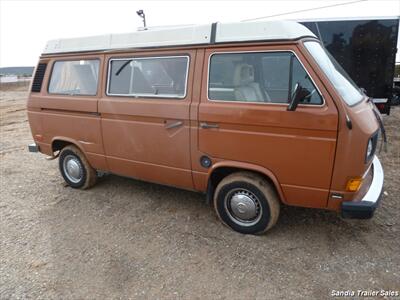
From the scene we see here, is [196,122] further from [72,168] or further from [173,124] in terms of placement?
[72,168]

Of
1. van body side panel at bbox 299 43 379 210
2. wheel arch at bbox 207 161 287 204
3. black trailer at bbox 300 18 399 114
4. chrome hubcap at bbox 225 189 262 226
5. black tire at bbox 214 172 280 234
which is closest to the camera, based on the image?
van body side panel at bbox 299 43 379 210

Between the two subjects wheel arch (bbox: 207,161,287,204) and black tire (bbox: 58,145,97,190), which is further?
black tire (bbox: 58,145,97,190)

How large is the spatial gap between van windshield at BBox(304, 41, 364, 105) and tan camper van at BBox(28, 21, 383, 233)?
0.06 feet

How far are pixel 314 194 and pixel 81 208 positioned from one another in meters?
3.14

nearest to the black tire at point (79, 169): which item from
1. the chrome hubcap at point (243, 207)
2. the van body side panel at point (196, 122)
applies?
the van body side panel at point (196, 122)

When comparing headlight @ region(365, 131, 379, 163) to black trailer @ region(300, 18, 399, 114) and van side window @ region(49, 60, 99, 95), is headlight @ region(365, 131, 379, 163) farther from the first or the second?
black trailer @ region(300, 18, 399, 114)

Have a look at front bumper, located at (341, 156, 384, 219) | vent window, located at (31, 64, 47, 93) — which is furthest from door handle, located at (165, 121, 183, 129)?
vent window, located at (31, 64, 47, 93)

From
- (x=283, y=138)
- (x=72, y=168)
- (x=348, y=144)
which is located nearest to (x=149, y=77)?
(x=283, y=138)

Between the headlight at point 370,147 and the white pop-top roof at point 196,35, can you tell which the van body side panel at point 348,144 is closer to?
the headlight at point 370,147

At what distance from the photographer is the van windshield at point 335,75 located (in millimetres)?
3207

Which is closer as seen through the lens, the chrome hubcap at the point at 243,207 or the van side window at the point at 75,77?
the chrome hubcap at the point at 243,207

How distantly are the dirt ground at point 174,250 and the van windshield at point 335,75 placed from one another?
1533mm

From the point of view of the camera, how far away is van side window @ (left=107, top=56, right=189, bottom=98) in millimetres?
3857

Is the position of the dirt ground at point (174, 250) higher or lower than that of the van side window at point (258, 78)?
lower
